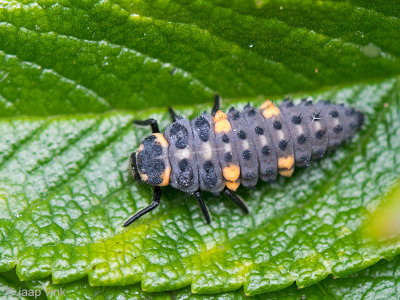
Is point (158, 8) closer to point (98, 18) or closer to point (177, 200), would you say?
point (98, 18)

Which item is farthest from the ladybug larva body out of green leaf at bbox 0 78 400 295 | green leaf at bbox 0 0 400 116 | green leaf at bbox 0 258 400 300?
green leaf at bbox 0 258 400 300

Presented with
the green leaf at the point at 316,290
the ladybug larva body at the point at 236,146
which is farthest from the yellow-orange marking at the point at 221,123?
the green leaf at the point at 316,290

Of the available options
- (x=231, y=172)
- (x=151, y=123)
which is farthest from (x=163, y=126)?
(x=231, y=172)

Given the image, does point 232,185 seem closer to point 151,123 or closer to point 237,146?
point 237,146

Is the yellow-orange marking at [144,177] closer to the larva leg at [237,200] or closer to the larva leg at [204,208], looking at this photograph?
the larva leg at [204,208]

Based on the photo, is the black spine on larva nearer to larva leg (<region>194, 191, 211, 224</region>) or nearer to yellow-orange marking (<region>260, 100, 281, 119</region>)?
larva leg (<region>194, 191, 211, 224</region>)

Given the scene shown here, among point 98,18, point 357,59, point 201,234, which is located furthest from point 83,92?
point 357,59
